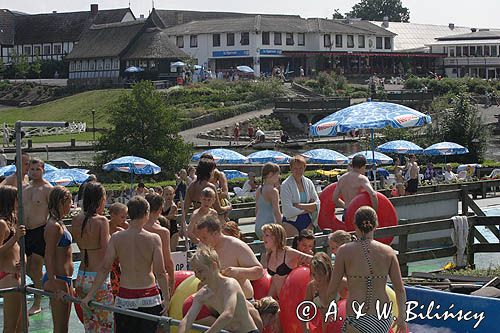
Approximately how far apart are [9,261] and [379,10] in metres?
155

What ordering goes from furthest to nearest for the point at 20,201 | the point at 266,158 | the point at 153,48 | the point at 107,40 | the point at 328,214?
the point at 107,40 < the point at 153,48 < the point at 266,158 < the point at 328,214 < the point at 20,201

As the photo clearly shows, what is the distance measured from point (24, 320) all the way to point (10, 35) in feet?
346

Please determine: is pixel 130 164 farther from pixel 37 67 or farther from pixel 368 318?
pixel 37 67

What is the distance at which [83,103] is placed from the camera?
277 feet

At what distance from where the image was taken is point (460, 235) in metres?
15.0

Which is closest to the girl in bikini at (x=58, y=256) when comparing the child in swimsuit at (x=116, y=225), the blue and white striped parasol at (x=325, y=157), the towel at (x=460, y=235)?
the child in swimsuit at (x=116, y=225)

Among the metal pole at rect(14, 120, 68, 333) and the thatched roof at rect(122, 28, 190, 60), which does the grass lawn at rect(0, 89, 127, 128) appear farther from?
the metal pole at rect(14, 120, 68, 333)

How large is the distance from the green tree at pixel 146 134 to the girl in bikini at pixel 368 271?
30.8m

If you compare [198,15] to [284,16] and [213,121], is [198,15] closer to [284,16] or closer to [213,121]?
[284,16]

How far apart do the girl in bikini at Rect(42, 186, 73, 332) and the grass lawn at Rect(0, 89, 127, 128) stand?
2643 inches

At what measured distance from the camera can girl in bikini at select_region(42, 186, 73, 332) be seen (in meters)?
9.72

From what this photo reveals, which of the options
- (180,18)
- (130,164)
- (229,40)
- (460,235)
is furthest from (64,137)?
(460,235)

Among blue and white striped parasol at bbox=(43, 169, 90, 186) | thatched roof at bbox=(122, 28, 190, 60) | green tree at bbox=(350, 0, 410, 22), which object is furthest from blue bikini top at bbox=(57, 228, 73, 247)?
green tree at bbox=(350, 0, 410, 22)

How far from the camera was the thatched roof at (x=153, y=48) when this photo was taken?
91.9 metres
